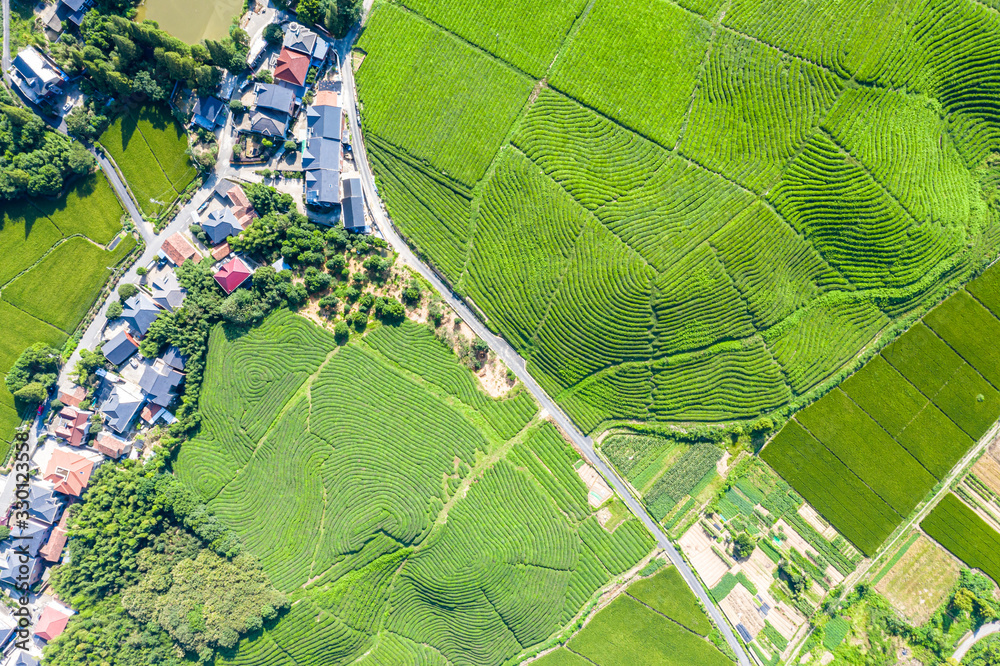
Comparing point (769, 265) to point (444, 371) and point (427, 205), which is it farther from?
point (427, 205)

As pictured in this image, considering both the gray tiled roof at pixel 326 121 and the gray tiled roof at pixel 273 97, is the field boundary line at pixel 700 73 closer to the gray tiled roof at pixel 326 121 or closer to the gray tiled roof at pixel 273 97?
the gray tiled roof at pixel 326 121

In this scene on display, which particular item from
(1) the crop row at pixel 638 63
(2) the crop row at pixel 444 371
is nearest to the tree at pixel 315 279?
(2) the crop row at pixel 444 371

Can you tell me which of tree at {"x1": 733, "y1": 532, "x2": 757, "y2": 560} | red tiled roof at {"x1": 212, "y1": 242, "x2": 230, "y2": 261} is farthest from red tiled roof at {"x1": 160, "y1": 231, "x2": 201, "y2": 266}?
tree at {"x1": 733, "y1": 532, "x2": 757, "y2": 560}

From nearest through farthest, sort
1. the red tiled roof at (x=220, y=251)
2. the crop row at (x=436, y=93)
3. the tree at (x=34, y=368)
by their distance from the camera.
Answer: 1. the crop row at (x=436, y=93)
2. the tree at (x=34, y=368)
3. the red tiled roof at (x=220, y=251)

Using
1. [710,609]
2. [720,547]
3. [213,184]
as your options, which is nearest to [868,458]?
[720,547]

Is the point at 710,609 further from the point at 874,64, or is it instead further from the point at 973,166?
the point at 874,64

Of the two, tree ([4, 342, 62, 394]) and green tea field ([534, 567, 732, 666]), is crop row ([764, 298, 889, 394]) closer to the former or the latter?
green tea field ([534, 567, 732, 666])
